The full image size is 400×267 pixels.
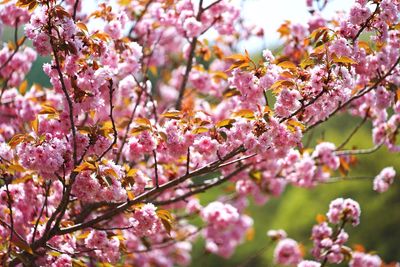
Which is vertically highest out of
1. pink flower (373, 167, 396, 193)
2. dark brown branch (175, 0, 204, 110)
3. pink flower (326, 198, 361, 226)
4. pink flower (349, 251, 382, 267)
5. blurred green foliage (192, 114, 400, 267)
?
blurred green foliage (192, 114, 400, 267)

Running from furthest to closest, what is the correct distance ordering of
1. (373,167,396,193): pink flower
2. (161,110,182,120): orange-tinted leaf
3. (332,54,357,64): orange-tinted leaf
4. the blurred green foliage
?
the blurred green foliage → (373,167,396,193): pink flower → (161,110,182,120): orange-tinted leaf → (332,54,357,64): orange-tinted leaf

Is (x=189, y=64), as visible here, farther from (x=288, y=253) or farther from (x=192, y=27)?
(x=288, y=253)

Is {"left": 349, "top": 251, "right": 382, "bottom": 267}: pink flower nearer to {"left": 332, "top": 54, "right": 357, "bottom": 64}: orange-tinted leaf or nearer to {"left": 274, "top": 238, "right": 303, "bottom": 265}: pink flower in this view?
{"left": 274, "top": 238, "right": 303, "bottom": 265}: pink flower

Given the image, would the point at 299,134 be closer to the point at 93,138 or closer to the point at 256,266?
the point at 93,138

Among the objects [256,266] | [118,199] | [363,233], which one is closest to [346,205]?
[118,199]

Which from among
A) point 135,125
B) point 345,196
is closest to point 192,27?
point 135,125

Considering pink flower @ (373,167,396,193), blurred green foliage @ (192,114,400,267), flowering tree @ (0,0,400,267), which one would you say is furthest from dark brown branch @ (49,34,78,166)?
blurred green foliage @ (192,114,400,267)

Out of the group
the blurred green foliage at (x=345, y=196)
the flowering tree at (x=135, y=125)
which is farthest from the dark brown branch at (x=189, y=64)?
the blurred green foliage at (x=345, y=196)

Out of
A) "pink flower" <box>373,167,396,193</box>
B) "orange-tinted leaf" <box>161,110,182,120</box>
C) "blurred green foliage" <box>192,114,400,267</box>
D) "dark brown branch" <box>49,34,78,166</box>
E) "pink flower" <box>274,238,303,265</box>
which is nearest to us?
"dark brown branch" <box>49,34,78,166</box>

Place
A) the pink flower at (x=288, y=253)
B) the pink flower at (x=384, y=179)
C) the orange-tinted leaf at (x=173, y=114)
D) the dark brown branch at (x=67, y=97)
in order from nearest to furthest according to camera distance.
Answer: the dark brown branch at (x=67, y=97), the orange-tinted leaf at (x=173, y=114), the pink flower at (x=384, y=179), the pink flower at (x=288, y=253)

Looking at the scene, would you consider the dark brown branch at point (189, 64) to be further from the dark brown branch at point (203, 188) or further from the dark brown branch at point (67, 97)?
the dark brown branch at point (67, 97)

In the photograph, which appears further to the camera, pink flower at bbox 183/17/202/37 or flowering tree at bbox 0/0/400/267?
pink flower at bbox 183/17/202/37

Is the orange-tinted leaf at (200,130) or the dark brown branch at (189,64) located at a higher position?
the dark brown branch at (189,64)

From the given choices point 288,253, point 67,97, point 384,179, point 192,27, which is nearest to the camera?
point 67,97
